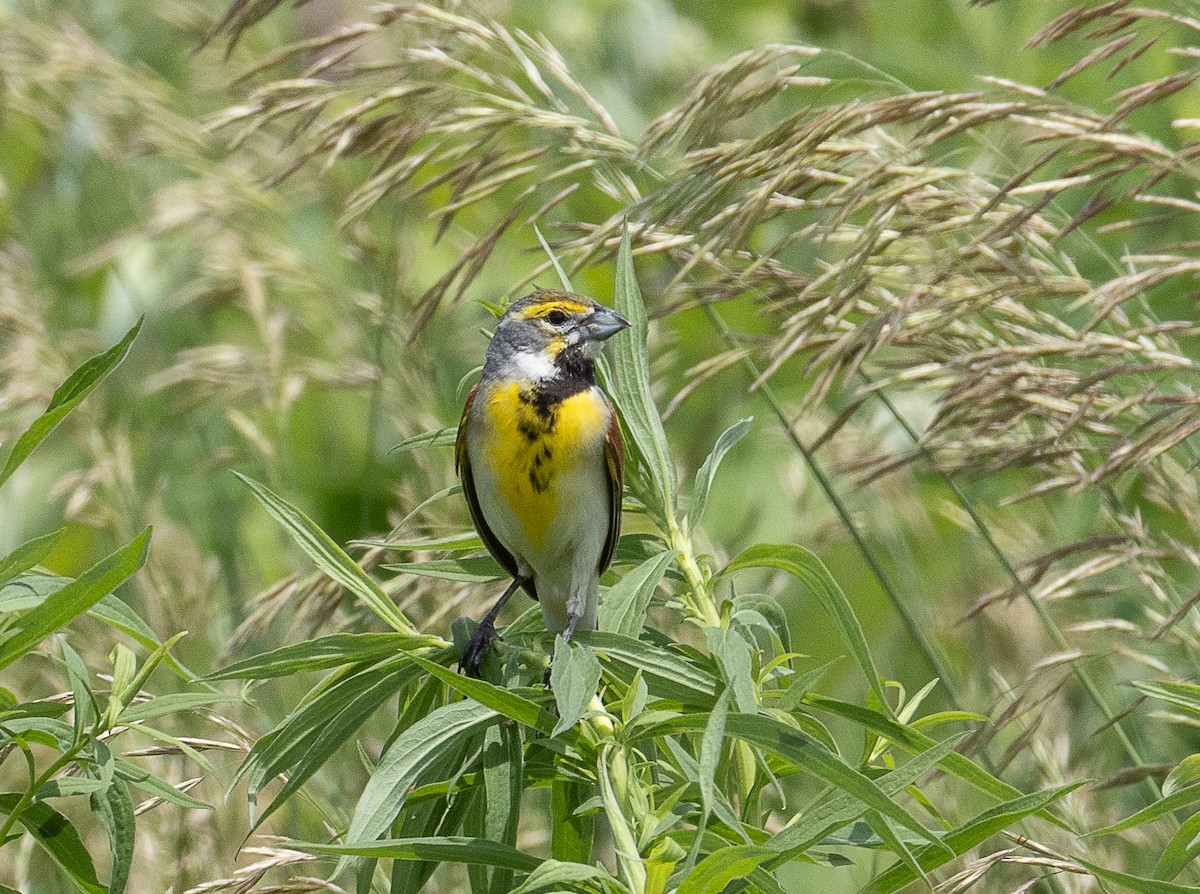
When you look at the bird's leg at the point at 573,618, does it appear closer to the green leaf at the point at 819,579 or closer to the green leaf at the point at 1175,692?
the green leaf at the point at 819,579

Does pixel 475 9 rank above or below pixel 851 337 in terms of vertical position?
above

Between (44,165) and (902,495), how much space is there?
4137 millimetres

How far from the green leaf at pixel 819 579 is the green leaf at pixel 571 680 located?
29cm

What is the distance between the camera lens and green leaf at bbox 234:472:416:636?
162 centimetres

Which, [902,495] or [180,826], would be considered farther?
[902,495]

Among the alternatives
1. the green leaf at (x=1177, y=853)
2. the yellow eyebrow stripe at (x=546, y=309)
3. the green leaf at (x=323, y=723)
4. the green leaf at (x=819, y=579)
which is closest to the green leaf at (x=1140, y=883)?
the green leaf at (x=1177, y=853)

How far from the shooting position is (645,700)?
1504 mm

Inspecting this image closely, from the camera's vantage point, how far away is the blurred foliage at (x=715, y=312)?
8.20 ft

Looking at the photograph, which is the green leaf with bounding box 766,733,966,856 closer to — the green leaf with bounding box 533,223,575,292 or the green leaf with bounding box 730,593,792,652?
the green leaf with bounding box 730,593,792,652

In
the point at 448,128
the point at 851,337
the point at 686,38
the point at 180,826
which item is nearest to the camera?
the point at 851,337

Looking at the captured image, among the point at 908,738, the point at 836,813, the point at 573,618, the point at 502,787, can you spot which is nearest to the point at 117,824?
the point at 502,787

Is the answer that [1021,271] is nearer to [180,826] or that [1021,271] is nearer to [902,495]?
[902,495]

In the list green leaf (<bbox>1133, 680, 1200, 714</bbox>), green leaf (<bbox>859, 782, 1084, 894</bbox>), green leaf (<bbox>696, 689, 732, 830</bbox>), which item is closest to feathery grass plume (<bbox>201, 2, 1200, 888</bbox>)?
green leaf (<bbox>1133, 680, 1200, 714</bbox>)

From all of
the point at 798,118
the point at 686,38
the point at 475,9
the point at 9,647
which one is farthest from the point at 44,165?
the point at 9,647
